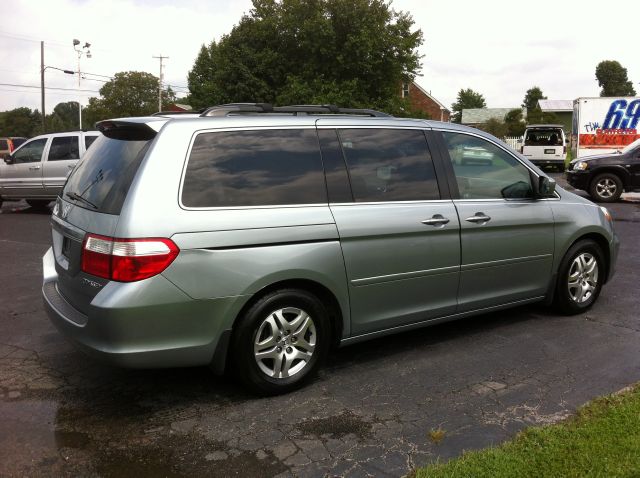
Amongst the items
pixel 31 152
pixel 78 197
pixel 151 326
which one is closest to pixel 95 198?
pixel 78 197

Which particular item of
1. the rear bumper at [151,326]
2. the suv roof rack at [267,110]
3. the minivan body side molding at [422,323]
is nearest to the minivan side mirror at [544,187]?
the minivan body side molding at [422,323]

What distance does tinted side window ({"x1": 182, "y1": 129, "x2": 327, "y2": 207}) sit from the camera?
348 cm

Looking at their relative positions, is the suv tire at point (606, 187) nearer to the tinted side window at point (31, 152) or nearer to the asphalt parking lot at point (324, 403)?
the asphalt parking lot at point (324, 403)

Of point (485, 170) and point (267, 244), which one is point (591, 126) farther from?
point (267, 244)

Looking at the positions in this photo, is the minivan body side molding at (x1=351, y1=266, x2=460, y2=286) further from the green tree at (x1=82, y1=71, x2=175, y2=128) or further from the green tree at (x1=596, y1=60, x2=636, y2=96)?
the green tree at (x1=596, y1=60, x2=636, y2=96)

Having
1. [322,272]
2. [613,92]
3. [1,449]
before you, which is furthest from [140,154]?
[613,92]

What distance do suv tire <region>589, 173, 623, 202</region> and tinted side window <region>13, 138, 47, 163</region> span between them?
13333 millimetres

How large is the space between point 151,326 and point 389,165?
2016 mm

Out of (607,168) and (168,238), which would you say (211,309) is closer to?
(168,238)

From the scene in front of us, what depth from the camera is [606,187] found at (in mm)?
14969

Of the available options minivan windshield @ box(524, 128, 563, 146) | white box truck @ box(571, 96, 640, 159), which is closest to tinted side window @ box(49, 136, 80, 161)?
white box truck @ box(571, 96, 640, 159)

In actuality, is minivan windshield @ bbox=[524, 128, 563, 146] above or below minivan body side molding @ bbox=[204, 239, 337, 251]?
above

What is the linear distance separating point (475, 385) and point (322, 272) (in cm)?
128

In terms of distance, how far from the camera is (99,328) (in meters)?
3.23
